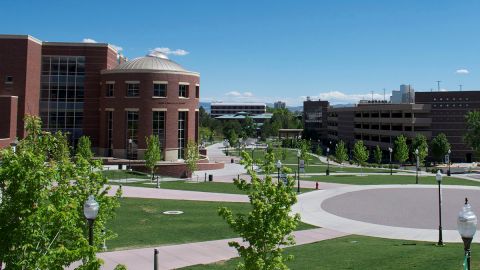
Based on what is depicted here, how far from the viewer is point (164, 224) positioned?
28.4m

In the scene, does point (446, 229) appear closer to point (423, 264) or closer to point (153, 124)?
point (423, 264)

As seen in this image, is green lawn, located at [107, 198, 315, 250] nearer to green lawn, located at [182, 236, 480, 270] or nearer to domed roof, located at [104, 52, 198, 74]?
green lawn, located at [182, 236, 480, 270]

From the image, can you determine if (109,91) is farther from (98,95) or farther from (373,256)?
(373,256)

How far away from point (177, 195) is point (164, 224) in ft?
44.5

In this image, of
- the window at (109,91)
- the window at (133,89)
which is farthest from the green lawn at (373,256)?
the window at (109,91)

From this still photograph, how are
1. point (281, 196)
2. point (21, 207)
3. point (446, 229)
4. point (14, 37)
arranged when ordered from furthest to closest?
point (14, 37) → point (446, 229) → point (281, 196) → point (21, 207)

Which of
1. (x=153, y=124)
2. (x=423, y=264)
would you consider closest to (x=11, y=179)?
(x=423, y=264)

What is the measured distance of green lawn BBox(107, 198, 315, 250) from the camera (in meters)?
24.5

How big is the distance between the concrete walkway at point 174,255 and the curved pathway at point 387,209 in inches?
292

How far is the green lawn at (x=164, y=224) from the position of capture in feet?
80.3

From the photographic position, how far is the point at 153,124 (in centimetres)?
6675

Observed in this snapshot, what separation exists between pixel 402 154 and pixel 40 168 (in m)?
68.9

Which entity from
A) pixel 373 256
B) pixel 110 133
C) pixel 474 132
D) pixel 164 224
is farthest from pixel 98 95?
pixel 474 132

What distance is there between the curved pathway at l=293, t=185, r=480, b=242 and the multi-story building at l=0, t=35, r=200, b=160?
101ft
